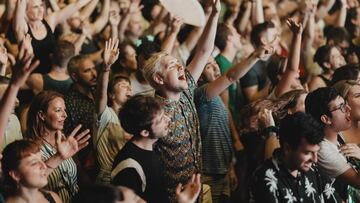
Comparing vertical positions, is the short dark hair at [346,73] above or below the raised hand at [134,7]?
below

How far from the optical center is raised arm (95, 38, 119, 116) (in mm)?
4949

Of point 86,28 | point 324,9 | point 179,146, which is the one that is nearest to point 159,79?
point 179,146

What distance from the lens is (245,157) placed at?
5613 mm

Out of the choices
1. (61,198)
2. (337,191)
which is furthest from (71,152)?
(337,191)

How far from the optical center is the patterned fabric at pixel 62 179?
4516mm

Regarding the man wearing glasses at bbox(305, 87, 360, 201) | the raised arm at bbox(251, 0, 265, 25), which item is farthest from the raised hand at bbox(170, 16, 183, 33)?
the raised arm at bbox(251, 0, 265, 25)

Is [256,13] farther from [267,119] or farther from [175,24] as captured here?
[267,119]

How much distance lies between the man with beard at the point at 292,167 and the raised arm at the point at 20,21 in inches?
101

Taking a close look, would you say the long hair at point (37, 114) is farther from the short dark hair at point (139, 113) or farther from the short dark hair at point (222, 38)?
the short dark hair at point (222, 38)

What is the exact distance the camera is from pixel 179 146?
15.3ft

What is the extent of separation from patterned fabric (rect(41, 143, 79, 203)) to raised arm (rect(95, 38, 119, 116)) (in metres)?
0.58

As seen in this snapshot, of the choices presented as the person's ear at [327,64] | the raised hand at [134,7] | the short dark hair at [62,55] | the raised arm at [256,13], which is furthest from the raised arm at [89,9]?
the person's ear at [327,64]

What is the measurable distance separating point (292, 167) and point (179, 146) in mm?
833

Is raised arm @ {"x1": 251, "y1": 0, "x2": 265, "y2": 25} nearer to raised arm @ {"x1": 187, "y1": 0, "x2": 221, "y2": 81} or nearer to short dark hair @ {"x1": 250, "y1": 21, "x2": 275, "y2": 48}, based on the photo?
short dark hair @ {"x1": 250, "y1": 21, "x2": 275, "y2": 48}
